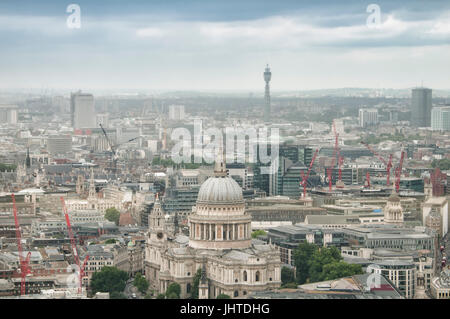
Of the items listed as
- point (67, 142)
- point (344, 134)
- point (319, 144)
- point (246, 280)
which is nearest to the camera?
point (246, 280)

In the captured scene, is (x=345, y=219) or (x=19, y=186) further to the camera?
(x=19, y=186)

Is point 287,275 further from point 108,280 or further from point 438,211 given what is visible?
point 438,211

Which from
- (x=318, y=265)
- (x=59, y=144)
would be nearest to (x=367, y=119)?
(x=59, y=144)

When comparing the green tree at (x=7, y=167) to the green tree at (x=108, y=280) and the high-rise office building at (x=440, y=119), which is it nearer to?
the high-rise office building at (x=440, y=119)

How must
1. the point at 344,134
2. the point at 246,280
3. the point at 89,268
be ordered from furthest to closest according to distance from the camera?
the point at 344,134 < the point at 89,268 < the point at 246,280

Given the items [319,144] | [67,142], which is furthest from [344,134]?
[67,142]

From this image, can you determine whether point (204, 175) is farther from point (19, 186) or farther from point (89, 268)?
point (89, 268)
